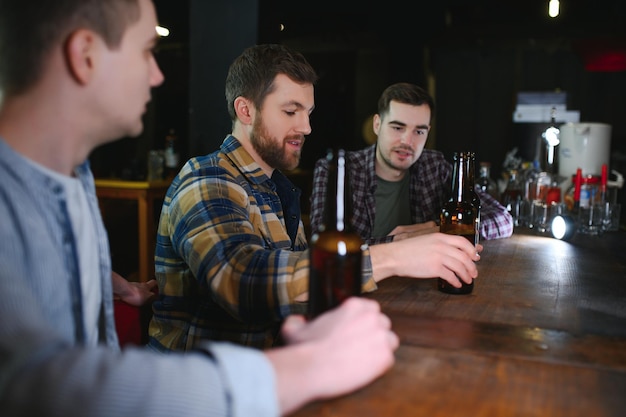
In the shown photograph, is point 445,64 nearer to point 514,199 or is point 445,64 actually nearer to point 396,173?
point 396,173

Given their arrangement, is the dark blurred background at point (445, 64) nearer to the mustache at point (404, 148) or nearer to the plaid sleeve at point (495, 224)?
the mustache at point (404, 148)

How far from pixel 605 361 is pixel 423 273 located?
0.46 m

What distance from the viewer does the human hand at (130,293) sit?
1.50 metres

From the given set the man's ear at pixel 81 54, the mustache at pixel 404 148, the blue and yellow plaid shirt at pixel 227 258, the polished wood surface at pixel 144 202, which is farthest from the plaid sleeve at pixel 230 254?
the polished wood surface at pixel 144 202

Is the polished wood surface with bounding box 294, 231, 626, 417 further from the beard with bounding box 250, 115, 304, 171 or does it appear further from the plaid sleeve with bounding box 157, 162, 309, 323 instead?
the beard with bounding box 250, 115, 304, 171

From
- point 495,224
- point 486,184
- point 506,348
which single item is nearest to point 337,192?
point 506,348

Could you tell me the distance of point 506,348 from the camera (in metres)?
0.97

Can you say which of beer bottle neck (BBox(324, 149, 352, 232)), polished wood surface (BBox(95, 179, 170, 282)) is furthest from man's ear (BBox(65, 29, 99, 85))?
polished wood surface (BBox(95, 179, 170, 282))

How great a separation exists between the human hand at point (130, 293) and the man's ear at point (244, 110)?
61 centimetres

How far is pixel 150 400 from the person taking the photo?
56cm

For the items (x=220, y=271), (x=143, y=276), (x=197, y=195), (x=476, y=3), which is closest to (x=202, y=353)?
(x=220, y=271)

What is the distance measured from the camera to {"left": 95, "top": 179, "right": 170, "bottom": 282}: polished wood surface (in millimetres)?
4625

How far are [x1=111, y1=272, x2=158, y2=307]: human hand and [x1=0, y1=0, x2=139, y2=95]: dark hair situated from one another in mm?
793

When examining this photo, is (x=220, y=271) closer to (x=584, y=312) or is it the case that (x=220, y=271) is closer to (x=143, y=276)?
(x=584, y=312)
